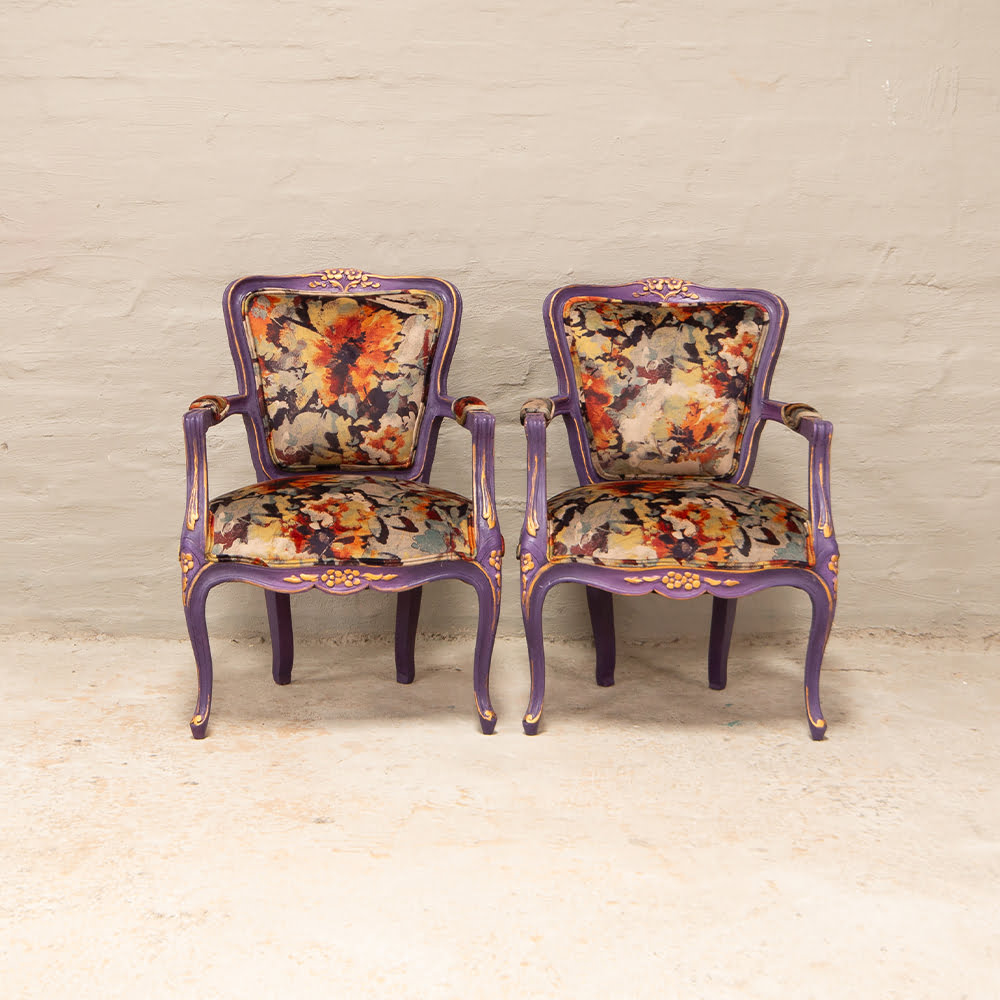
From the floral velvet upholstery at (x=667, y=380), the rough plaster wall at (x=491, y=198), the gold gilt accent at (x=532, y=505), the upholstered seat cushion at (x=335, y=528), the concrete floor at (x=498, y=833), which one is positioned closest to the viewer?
the concrete floor at (x=498, y=833)

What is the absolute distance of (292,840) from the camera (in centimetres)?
194

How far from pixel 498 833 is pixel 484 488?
30.1 inches

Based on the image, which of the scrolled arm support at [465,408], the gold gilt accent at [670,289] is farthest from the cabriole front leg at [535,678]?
the gold gilt accent at [670,289]

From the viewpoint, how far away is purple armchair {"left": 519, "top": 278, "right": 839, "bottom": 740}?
229cm

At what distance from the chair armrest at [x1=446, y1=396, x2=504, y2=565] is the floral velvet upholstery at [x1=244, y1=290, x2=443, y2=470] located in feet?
1.00

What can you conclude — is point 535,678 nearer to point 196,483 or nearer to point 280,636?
point 280,636

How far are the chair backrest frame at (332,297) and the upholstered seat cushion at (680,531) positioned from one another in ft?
1.47

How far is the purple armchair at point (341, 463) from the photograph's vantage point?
2.29 meters

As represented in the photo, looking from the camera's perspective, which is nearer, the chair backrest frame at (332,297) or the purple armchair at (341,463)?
the purple armchair at (341,463)

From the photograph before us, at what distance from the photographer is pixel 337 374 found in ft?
8.55

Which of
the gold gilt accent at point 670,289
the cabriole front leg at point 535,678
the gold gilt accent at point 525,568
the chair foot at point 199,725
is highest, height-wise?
the gold gilt accent at point 670,289

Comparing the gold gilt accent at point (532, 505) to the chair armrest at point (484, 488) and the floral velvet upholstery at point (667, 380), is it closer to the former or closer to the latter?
the chair armrest at point (484, 488)

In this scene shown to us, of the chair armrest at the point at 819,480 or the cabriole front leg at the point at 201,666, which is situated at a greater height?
the chair armrest at the point at 819,480

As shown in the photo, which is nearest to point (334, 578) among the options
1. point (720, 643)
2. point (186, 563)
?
point (186, 563)
